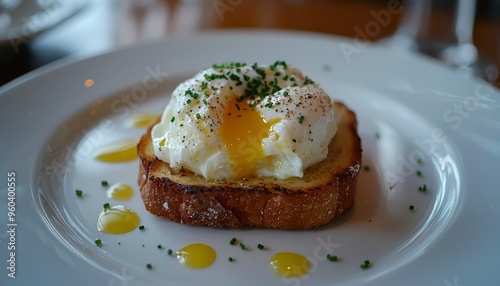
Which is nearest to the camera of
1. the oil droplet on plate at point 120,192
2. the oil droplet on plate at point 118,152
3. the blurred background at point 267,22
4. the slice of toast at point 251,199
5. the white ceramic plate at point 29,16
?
the slice of toast at point 251,199

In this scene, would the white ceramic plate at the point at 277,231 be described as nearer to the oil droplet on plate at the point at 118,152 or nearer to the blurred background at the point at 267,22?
the oil droplet on plate at the point at 118,152

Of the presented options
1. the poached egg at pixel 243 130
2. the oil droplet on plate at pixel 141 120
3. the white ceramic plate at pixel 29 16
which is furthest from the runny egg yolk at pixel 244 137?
the white ceramic plate at pixel 29 16

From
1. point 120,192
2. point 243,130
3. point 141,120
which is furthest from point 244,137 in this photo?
point 141,120

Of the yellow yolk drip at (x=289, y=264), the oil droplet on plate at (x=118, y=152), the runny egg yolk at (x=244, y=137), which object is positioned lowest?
the yellow yolk drip at (x=289, y=264)

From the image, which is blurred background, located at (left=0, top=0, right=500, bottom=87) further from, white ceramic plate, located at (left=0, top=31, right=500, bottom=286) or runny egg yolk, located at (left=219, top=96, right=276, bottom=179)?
runny egg yolk, located at (left=219, top=96, right=276, bottom=179)

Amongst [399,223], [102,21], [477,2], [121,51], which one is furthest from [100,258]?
[477,2]

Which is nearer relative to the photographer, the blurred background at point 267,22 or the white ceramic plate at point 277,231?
the white ceramic plate at point 277,231

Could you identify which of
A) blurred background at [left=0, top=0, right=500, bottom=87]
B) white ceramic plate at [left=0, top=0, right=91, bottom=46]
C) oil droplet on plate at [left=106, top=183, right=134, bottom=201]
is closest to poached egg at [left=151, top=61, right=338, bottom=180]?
oil droplet on plate at [left=106, top=183, right=134, bottom=201]

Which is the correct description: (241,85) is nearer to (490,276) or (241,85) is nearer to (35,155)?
(35,155)
